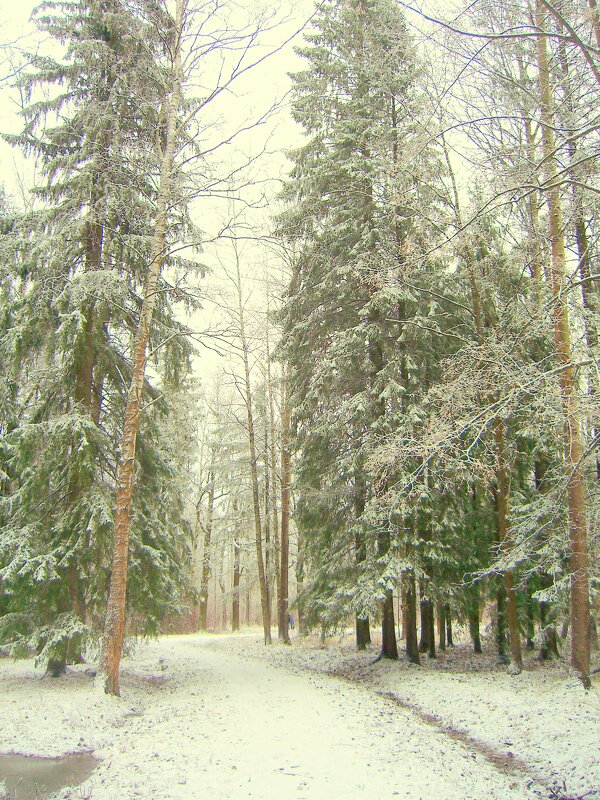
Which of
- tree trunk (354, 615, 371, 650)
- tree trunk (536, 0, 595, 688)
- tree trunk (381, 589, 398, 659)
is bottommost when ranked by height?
tree trunk (354, 615, 371, 650)

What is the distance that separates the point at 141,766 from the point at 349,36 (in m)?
17.4

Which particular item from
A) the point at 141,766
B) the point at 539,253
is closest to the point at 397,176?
the point at 539,253

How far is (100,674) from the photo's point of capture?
9305 millimetres

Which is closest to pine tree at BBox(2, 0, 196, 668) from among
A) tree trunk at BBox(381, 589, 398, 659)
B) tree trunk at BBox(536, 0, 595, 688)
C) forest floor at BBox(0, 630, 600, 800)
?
forest floor at BBox(0, 630, 600, 800)

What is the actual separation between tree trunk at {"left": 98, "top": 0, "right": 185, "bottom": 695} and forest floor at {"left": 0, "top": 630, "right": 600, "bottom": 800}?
727 millimetres

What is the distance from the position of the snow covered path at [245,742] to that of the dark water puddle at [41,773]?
190mm

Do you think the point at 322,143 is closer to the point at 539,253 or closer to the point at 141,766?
the point at 539,253

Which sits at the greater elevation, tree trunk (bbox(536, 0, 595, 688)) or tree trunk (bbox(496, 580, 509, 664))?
tree trunk (bbox(536, 0, 595, 688))

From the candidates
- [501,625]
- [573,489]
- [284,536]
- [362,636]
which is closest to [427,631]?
[362,636]

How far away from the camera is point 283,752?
5.94 m

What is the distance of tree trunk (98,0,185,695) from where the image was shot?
9.31 m

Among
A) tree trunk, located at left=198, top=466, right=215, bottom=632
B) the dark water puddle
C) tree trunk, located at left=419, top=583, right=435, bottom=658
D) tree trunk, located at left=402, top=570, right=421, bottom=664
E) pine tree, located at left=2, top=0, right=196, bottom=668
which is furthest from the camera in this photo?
tree trunk, located at left=198, top=466, right=215, bottom=632

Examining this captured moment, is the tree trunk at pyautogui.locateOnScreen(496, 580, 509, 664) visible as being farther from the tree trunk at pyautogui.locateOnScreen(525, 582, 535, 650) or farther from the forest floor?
the forest floor

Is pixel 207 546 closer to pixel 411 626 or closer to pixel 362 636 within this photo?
pixel 362 636
